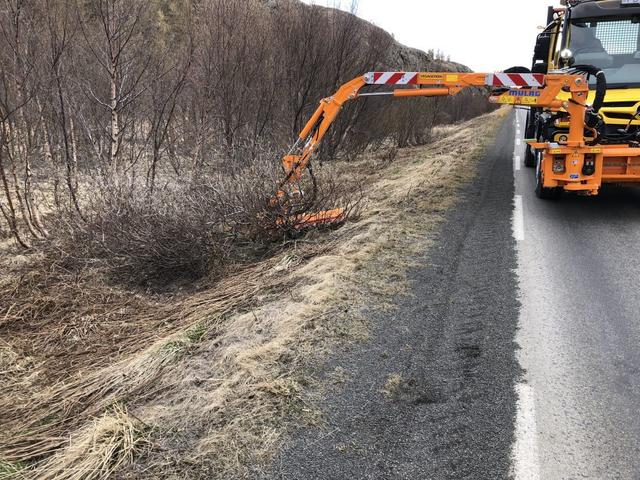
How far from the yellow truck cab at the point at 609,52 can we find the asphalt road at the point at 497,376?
80.6 inches

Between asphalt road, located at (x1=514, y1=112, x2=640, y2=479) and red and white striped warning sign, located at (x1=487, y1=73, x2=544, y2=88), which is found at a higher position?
red and white striped warning sign, located at (x1=487, y1=73, x2=544, y2=88)

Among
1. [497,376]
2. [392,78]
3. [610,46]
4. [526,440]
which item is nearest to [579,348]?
[497,376]

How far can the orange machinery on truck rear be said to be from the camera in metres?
6.96

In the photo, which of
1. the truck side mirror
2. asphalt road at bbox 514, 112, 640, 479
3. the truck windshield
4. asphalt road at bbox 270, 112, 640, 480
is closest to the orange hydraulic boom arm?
Result: the truck windshield

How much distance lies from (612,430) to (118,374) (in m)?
3.60

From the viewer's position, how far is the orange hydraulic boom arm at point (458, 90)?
7.00m

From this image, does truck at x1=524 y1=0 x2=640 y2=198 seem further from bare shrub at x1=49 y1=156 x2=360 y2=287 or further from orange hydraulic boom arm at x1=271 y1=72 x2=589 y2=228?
bare shrub at x1=49 y1=156 x2=360 y2=287

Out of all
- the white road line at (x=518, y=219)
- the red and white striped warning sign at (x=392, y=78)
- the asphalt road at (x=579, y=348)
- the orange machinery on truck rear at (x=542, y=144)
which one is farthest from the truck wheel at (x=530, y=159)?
the red and white striped warning sign at (x=392, y=78)

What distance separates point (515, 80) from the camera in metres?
7.46

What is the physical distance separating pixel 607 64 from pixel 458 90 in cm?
259

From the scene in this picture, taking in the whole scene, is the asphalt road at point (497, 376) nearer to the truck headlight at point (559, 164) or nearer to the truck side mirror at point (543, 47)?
the truck headlight at point (559, 164)

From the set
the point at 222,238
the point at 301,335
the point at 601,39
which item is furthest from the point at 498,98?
the point at 301,335

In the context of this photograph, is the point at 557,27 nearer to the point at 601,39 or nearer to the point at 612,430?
the point at 601,39

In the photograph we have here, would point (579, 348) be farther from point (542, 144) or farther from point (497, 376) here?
point (542, 144)
